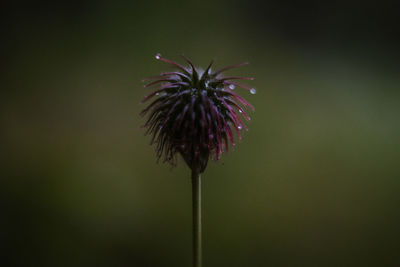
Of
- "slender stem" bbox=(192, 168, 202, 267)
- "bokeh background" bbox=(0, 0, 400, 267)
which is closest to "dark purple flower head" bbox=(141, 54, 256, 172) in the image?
"slender stem" bbox=(192, 168, 202, 267)

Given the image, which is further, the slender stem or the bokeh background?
the bokeh background

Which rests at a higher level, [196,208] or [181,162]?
[181,162]

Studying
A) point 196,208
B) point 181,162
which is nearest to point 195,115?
point 196,208

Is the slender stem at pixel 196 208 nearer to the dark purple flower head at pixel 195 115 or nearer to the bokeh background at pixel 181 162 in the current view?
the dark purple flower head at pixel 195 115

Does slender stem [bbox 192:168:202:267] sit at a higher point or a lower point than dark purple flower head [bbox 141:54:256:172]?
lower

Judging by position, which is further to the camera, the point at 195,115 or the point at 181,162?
the point at 181,162

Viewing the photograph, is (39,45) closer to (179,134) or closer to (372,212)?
(179,134)

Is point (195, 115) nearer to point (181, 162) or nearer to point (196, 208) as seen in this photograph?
point (196, 208)

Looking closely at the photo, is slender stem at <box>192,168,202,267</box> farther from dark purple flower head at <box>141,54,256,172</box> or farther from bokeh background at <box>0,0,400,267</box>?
bokeh background at <box>0,0,400,267</box>

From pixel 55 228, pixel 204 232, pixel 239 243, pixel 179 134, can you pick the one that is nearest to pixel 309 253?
pixel 239 243
